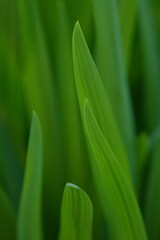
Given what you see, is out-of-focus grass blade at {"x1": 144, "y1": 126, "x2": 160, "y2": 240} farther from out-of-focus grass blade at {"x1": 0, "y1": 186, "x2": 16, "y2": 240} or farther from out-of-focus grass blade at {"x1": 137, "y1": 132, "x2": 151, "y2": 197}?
out-of-focus grass blade at {"x1": 0, "y1": 186, "x2": 16, "y2": 240}

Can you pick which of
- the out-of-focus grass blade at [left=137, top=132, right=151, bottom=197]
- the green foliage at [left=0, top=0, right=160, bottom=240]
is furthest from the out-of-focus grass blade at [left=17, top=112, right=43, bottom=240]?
the out-of-focus grass blade at [left=137, top=132, right=151, bottom=197]

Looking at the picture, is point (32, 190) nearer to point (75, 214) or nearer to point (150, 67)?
point (75, 214)

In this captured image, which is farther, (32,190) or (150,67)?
(150,67)

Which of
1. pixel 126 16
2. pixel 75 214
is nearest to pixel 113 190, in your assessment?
pixel 75 214

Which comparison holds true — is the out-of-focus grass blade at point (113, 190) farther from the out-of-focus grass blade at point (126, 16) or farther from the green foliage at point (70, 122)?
the out-of-focus grass blade at point (126, 16)

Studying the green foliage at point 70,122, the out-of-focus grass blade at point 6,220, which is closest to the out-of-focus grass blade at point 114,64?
the green foliage at point 70,122

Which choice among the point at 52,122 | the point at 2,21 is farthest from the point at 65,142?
the point at 2,21

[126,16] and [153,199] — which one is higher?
Answer: [126,16]

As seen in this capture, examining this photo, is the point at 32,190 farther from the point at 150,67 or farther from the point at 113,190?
the point at 150,67

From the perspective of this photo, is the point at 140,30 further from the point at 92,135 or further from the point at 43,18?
the point at 92,135
